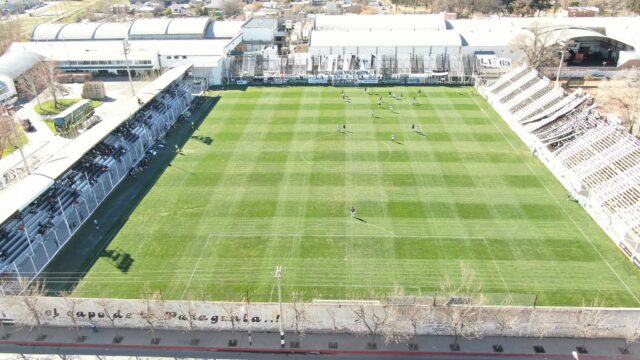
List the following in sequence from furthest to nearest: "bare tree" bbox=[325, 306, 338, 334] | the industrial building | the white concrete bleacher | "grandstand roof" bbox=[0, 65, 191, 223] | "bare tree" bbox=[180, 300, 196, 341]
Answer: the industrial building < the white concrete bleacher < "grandstand roof" bbox=[0, 65, 191, 223] < "bare tree" bbox=[180, 300, 196, 341] < "bare tree" bbox=[325, 306, 338, 334]

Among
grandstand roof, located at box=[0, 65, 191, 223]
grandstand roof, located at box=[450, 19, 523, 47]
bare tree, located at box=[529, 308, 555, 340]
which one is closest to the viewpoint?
bare tree, located at box=[529, 308, 555, 340]

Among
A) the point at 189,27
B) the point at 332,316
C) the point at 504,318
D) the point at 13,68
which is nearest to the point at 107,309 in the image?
the point at 332,316

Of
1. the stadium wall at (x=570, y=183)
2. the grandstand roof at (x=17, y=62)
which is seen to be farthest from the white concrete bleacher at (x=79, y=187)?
the stadium wall at (x=570, y=183)

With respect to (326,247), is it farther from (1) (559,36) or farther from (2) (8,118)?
(1) (559,36)

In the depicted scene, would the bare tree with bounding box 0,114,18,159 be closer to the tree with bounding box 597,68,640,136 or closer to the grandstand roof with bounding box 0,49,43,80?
the grandstand roof with bounding box 0,49,43,80

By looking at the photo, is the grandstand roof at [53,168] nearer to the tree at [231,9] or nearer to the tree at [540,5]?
the tree at [231,9]

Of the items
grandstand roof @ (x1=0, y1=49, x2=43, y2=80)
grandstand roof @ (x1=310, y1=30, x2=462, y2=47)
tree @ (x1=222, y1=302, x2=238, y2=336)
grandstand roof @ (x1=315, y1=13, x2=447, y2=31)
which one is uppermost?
grandstand roof @ (x1=315, y1=13, x2=447, y2=31)

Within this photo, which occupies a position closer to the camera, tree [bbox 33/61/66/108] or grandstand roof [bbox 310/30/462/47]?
tree [bbox 33/61/66/108]

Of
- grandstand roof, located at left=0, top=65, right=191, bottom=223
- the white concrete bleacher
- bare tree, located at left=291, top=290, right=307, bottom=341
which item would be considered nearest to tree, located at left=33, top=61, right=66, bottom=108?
the white concrete bleacher
